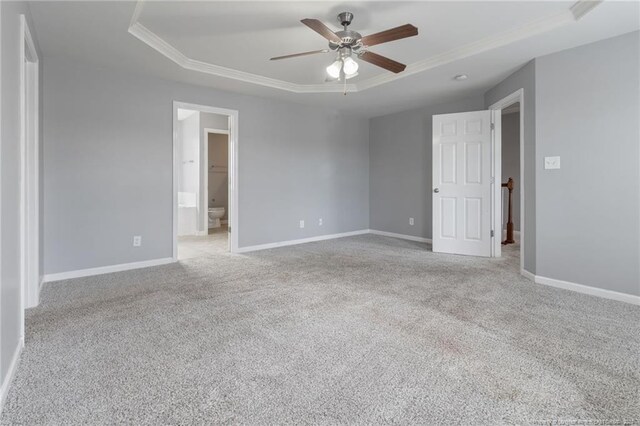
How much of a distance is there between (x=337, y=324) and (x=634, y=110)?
3.04 meters

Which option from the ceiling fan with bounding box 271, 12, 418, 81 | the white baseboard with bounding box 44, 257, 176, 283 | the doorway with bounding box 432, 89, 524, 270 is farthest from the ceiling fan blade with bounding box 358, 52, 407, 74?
the white baseboard with bounding box 44, 257, 176, 283

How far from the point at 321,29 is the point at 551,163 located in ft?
8.47

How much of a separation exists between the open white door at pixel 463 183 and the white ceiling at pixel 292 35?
2.01ft

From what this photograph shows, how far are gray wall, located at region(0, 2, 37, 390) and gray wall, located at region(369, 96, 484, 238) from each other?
16.9 ft

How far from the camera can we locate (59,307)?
102 inches

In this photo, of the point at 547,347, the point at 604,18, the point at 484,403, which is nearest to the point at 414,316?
the point at 547,347

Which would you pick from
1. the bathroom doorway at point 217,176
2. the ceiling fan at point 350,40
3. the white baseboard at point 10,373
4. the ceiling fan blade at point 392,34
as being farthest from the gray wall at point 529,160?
the bathroom doorway at point 217,176

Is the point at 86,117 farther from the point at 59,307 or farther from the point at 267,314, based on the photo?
the point at 267,314

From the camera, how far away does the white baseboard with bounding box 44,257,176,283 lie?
133 inches

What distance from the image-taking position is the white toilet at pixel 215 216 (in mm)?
7367

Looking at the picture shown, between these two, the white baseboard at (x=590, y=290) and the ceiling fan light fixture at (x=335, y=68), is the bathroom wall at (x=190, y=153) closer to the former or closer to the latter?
the ceiling fan light fixture at (x=335, y=68)

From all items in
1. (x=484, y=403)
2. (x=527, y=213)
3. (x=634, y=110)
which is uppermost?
(x=634, y=110)

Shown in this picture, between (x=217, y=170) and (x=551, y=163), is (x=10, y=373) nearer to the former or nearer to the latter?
(x=551, y=163)

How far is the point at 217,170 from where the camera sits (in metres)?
7.95
